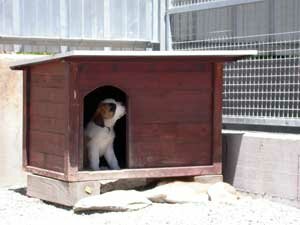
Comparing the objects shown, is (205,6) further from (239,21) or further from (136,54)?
(136,54)

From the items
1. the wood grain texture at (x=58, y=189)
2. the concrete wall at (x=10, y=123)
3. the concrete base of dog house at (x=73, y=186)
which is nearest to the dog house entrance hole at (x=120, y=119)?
the concrete base of dog house at (x=73, y=186)

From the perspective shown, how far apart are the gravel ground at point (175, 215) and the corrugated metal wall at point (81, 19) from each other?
281 centimetres

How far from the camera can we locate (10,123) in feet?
29.2

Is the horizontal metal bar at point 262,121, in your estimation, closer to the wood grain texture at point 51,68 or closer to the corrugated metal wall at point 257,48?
the corrugated metal wall at point 257,48

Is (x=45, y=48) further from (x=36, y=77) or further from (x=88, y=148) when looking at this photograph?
(x=88, y=148)

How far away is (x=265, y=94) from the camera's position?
816 cm

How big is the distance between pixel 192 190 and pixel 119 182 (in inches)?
30.3

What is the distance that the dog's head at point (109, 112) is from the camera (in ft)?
24.9

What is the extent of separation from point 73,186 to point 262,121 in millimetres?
2327

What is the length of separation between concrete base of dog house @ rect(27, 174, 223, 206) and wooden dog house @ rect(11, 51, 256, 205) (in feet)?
0.12

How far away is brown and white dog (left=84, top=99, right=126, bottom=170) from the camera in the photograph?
7.62 meters

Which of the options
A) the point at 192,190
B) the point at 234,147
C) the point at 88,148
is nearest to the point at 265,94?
the point at 234,147

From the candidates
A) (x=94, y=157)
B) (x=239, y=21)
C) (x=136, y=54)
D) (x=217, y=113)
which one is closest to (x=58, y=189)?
(x=94, y=157)

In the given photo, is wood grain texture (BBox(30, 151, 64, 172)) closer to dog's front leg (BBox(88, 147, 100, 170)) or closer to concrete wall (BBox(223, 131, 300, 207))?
dog's front leg (BBox(88, 147, 100, 170))
